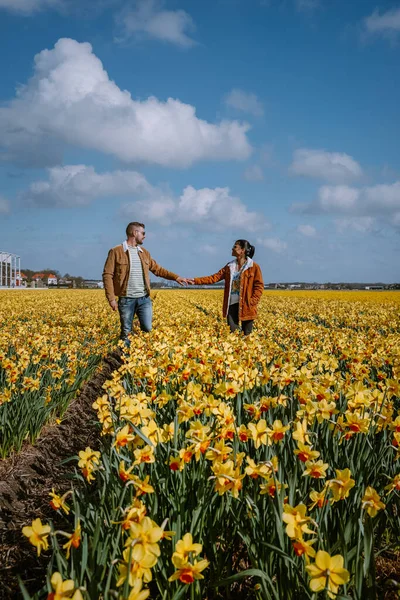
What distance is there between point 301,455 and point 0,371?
3953 millimetres

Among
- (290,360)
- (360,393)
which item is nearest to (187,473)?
(360,393)

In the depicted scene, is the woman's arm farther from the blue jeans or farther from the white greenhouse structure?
the white greenhouse structure

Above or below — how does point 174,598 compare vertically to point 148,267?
below

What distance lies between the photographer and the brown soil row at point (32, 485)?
2514mm

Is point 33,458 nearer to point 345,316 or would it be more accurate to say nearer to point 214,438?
point 214,438

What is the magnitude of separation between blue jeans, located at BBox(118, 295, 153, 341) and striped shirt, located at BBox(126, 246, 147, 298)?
12 cm

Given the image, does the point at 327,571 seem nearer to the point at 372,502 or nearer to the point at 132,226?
the point at 372,502

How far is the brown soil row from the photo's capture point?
2.51 m

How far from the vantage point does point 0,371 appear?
4.80 meters

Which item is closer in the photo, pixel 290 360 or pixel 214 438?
pixel 214 438

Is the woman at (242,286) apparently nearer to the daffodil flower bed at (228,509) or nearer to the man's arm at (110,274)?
the man's arm at (110,274)

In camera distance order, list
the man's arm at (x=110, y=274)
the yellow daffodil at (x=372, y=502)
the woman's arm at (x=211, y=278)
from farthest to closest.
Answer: the woman's arm at (x=211, y=278) < the man's arm at (x=110, y=274) < the yellow daffodil at (x=372, y=502)

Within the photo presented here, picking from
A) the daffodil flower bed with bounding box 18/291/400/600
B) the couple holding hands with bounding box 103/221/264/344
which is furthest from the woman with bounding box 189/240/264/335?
the daffodil flower bed with bounding box 18/291/400/600

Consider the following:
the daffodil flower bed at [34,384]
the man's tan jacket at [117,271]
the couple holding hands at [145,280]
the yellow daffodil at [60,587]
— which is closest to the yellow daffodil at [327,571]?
the yellow daffodil at [60,587]
